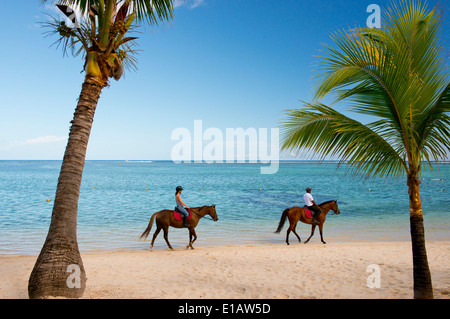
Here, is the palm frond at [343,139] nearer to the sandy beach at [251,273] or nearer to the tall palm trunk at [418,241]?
the tall palm trunk at [418,241]

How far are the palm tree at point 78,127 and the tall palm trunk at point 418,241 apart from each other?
5857mm

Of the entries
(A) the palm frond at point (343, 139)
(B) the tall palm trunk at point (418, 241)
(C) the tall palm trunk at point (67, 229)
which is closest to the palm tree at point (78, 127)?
(C) the tall palm trunk at point (67, 229)

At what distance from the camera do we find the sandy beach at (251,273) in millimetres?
6461

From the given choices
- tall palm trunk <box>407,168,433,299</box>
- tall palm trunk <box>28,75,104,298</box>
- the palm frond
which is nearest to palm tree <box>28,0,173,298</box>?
tall palm trunk <box>28,75,104,298</box>

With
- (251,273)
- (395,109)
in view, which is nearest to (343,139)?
(395,109)

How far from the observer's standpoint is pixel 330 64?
5270 millimetres

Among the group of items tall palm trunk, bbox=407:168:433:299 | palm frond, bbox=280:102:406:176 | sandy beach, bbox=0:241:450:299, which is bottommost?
sandy beach, bbox=0:241:450:299

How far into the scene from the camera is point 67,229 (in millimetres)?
5539

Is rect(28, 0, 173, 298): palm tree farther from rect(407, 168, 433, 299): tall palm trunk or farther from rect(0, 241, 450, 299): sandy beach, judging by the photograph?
rect(407, 168, 433, 299): tall palm trunk

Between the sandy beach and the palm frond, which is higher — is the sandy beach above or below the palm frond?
below

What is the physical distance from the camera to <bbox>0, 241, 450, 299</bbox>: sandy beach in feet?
21.2

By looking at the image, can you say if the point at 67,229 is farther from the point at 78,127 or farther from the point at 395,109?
the point at 395,109

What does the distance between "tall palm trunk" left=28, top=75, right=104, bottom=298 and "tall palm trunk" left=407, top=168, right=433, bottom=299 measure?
5.85 meters

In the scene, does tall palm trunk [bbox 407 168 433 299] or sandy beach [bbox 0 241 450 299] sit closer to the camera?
tall palm trunk [bbox 407 168 433 299]
